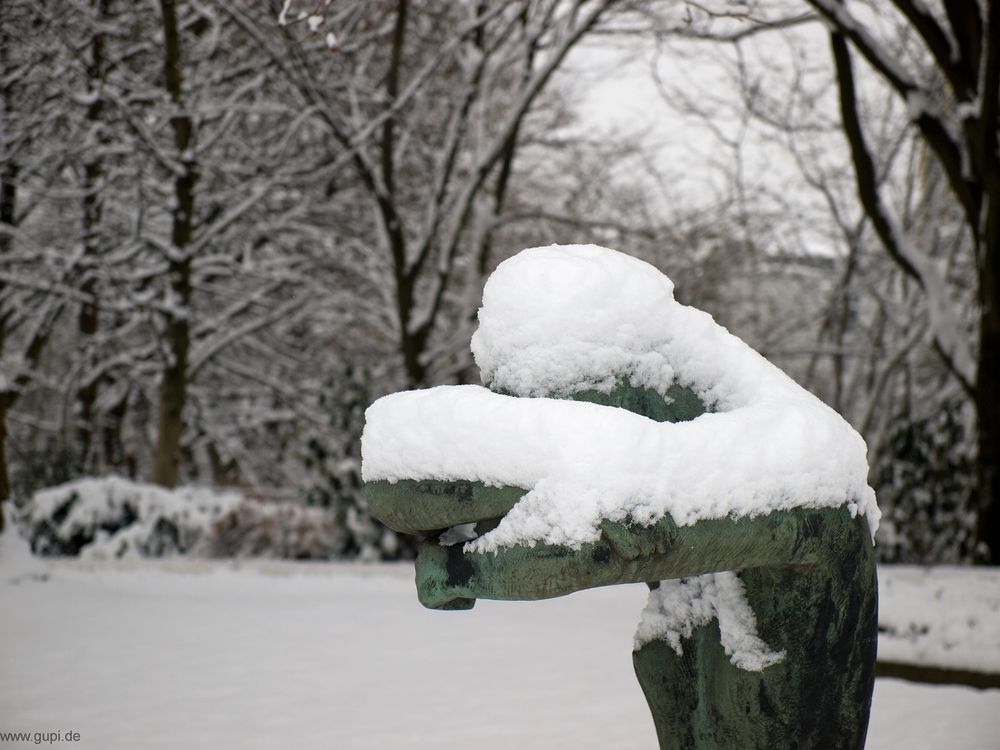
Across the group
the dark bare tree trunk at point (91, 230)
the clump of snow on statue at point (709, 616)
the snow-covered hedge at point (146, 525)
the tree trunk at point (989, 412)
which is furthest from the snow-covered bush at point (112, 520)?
the clump of snow on statue at point (709, 616)

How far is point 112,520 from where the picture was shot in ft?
31.7

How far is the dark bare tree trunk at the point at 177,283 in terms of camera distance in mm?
10562

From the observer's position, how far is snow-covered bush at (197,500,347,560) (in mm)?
9797

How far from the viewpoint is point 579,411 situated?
6.04 feet

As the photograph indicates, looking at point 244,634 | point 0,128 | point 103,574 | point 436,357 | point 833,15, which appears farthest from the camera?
point 0,128

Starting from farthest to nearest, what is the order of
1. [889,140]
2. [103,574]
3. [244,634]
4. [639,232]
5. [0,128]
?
[889,140]
[639,232]
[0,128]
[103,574]
[244,634]

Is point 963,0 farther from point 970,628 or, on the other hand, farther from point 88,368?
point 88,368

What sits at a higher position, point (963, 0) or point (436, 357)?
point (963, 0)

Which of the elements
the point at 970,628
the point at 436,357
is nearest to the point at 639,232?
the point at 436,357

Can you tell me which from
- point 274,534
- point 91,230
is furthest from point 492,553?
point 91,230

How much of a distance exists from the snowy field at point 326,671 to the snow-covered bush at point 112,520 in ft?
4.10

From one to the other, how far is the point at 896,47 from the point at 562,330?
11892mm

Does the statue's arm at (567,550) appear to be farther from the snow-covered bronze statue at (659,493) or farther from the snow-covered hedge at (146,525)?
the snow-covered hedge at (146,525)

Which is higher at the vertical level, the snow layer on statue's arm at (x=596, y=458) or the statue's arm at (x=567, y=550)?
the snow layer on statue's arm at (x=596, y=458)
